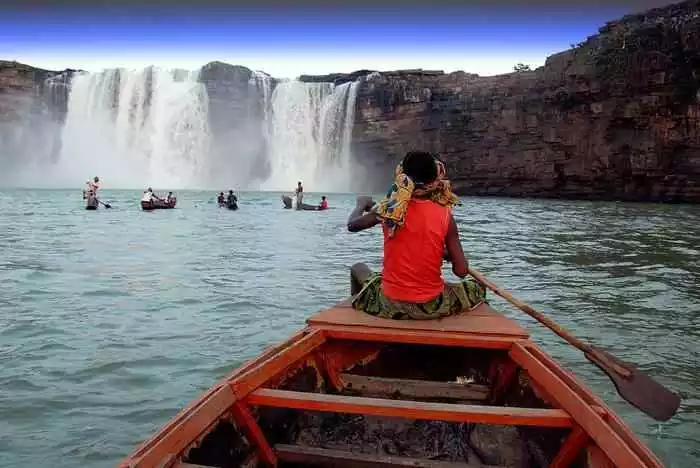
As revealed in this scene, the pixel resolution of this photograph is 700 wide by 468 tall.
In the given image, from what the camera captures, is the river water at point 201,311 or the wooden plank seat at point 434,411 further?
the river water at point 201,311

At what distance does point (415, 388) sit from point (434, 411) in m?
1.31

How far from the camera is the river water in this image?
444 cm

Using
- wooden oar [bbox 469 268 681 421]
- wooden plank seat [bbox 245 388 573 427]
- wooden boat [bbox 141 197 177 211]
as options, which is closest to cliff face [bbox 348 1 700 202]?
wooden boat [bbox 141 197 177 211]

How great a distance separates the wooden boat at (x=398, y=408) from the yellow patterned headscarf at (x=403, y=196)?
2.23ft

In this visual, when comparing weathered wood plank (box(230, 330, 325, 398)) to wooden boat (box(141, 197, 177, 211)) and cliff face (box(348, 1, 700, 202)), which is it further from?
cliff face (box(348, 1, 700, 202))

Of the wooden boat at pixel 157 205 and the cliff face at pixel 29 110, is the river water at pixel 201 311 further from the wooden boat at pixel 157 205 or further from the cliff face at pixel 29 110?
the cliff face at pixel 29 110

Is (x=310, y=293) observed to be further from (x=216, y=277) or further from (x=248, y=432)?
(x=248, y=432)

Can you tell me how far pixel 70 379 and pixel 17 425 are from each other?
0.88 m

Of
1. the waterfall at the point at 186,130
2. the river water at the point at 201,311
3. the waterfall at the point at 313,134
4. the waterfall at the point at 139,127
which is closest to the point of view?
the river water at the point at 201,311

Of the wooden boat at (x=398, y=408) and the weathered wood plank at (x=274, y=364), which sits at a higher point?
the weathered wood plank at (x=274, y=364)

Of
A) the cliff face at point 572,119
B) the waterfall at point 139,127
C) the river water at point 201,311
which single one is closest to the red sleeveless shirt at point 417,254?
the river water at point 201,311

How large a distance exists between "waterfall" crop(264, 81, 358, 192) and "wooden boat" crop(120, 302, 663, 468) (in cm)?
4383

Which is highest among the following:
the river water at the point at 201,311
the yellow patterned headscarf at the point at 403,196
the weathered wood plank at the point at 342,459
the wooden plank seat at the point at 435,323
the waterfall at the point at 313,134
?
the waterfall at the point at 313,134

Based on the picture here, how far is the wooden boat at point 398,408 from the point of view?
8.59 feet
